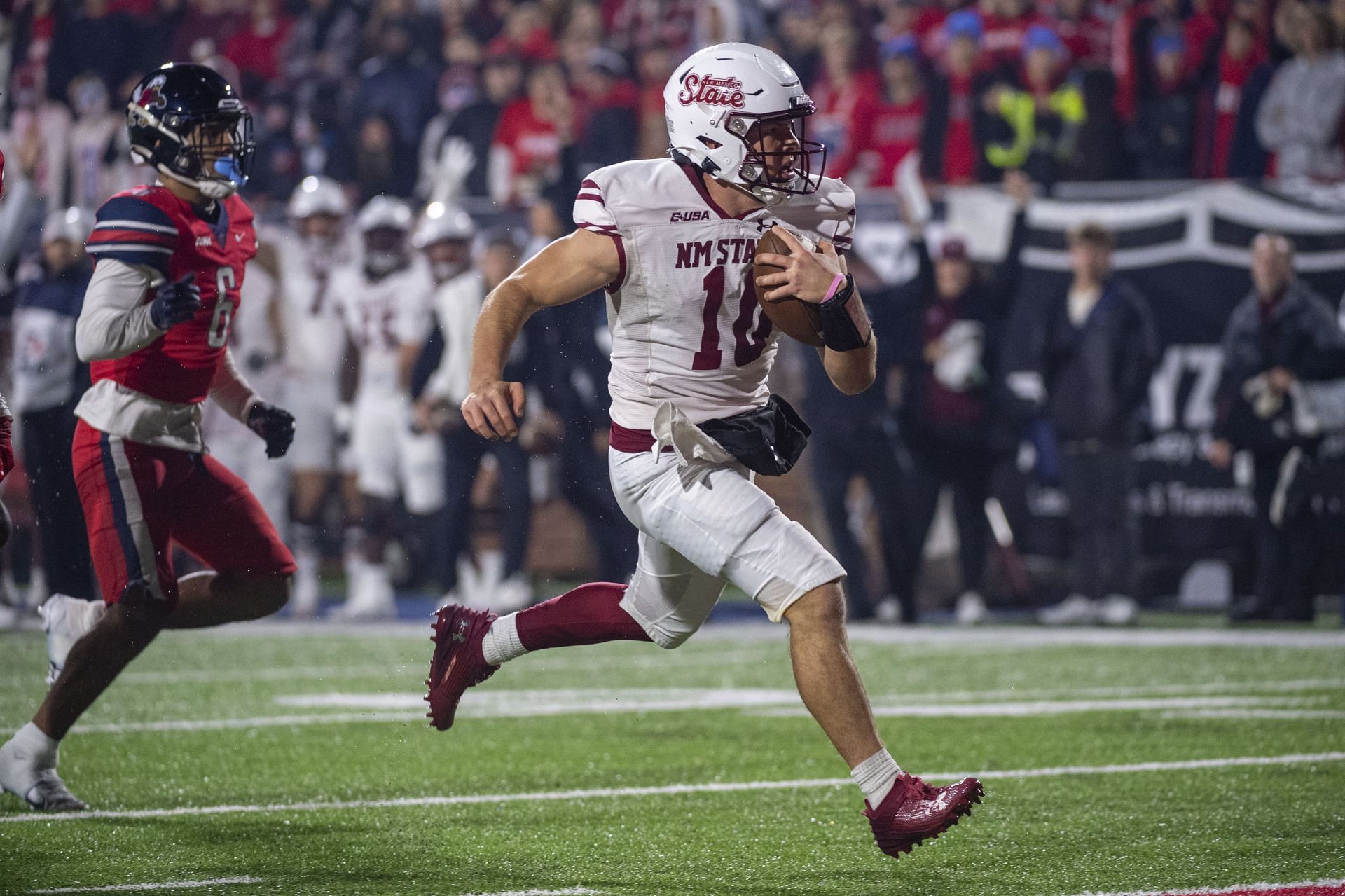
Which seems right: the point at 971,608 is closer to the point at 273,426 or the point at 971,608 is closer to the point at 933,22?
the point at 933,22

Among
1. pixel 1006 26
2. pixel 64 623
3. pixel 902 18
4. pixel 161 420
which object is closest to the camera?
pixel 161 420

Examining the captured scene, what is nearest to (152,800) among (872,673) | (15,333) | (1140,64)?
(872,673)

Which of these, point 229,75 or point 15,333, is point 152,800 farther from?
point 229,75

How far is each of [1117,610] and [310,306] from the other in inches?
166

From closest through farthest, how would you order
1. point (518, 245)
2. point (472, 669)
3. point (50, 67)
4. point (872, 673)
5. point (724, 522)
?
point (724, 522)
point (472, 669)
point (872, 673)
point (518, 245)
point (50, 67)

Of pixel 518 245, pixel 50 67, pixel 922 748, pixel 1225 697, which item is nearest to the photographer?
pixel 922 748

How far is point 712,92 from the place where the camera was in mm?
4137

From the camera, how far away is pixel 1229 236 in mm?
9883

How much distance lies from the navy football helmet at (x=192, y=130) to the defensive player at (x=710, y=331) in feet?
3.57

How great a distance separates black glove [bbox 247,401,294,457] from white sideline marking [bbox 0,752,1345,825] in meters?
0.89

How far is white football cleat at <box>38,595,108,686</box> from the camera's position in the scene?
4.94 m

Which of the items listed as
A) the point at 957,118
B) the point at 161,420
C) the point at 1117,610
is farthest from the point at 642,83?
the point at 161,420

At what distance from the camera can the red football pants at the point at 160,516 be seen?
4773 millimetres

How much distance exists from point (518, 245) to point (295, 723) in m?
4.22
